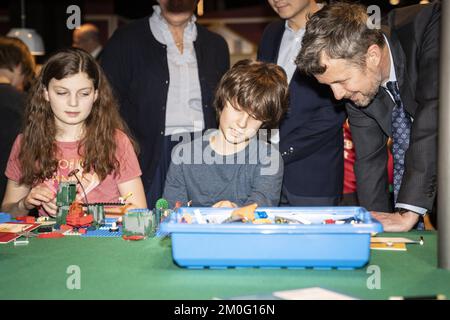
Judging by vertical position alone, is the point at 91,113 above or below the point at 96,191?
above

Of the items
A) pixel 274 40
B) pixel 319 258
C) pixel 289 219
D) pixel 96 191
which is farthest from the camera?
pixel 274 40

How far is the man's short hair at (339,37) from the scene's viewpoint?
1.79 metres

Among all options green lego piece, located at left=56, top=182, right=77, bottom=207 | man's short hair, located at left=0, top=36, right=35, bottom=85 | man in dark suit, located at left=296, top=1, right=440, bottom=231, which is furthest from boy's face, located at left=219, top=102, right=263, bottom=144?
man's short hair, located at left=0, top=36, right=35, bottom=85

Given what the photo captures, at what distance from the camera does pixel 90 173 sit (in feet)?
7.00

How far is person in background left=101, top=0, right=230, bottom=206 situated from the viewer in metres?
2.56

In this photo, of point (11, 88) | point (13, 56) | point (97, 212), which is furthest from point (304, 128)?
point (13, 56)

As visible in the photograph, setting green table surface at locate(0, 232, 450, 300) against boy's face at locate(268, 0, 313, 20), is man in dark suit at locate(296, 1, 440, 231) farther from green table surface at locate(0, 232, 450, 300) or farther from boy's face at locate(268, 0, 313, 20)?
boy's face at locate(268, 0, 313, 20)

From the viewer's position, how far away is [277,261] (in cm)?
123

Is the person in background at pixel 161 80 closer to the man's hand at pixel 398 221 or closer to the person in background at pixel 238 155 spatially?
the person in background at pixel 238 155

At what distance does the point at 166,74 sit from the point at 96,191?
69 cm

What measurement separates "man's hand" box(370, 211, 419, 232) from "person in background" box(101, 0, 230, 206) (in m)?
1.09

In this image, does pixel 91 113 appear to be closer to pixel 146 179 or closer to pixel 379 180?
pixel 146 179
